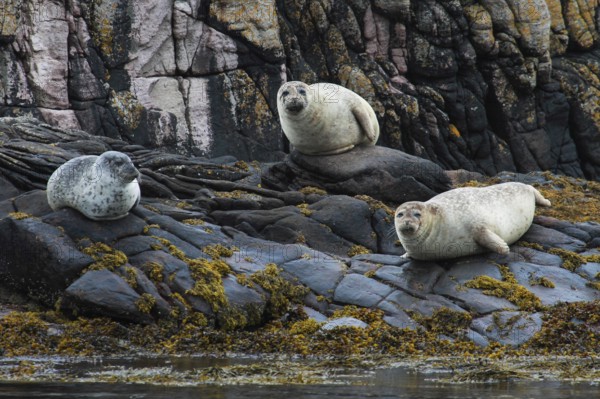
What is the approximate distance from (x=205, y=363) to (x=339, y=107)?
7548mm

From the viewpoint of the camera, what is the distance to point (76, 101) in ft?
71.3

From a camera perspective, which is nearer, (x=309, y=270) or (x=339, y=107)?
(x=309, y=270)

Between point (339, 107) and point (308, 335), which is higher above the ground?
point (339, 107)

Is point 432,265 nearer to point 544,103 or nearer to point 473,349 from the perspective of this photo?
point 473,349

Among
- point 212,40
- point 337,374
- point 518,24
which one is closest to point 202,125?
point 212,40

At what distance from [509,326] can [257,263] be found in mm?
3067

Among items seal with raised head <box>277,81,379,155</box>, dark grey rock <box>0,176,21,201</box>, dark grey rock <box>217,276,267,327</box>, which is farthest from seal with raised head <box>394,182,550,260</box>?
dark grey rock <box>0,176,21,201</box>

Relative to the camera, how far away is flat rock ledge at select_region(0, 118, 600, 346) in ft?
38.8

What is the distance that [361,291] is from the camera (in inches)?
491

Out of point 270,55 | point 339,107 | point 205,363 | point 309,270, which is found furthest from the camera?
point 270,55

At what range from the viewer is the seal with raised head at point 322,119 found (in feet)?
54.4

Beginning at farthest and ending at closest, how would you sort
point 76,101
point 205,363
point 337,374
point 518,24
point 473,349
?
1. point 518,24
2. point 76,101
3. point 473,349
4. point 205,363
5. point 337,374

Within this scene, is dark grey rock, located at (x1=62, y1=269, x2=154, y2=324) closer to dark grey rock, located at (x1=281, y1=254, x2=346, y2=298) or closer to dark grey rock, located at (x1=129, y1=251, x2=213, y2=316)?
dark grey rock, located at (x1=129, y1=251, x2=213, y2=316)

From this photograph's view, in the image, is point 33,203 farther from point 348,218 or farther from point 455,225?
point 455,225
